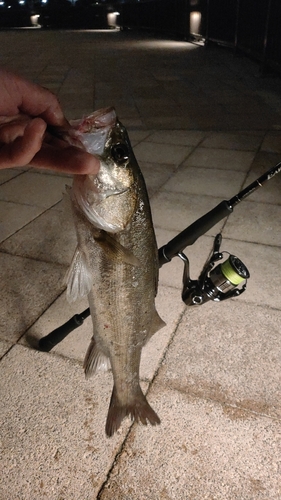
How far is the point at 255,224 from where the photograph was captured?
4680 mm

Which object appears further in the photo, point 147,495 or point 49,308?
point 49,308

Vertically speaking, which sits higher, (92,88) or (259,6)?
(259,6)

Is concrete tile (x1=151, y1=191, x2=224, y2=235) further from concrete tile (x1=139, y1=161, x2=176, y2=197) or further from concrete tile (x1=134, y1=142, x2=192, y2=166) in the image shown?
concrete tile (x1=134, y1=142, x2=192, y2=166)

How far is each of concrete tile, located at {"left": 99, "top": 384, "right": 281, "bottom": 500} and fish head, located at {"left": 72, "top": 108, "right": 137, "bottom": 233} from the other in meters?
1.37

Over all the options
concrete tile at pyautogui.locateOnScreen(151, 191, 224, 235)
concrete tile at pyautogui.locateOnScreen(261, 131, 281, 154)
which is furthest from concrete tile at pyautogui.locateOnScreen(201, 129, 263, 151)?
concrete tile at pyautogui.locateOnScreen(151, 191, 224, 235)

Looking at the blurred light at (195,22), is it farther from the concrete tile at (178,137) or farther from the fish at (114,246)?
the fish at (114,246)

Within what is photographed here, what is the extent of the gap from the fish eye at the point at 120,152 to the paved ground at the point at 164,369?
1621 mm

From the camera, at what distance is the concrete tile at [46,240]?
412cm

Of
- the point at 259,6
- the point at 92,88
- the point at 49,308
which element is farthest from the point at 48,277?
the point at 259,6

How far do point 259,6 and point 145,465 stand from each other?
14387 millimetres

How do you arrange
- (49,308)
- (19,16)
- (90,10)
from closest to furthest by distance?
(49,308)
(90,10)
(19,16)

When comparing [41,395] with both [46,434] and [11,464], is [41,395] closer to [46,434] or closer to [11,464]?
[46,434]

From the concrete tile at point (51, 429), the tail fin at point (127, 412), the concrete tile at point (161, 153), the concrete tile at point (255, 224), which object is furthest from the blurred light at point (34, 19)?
the tail fin at point (127, 412)

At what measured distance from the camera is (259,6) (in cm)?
1291
